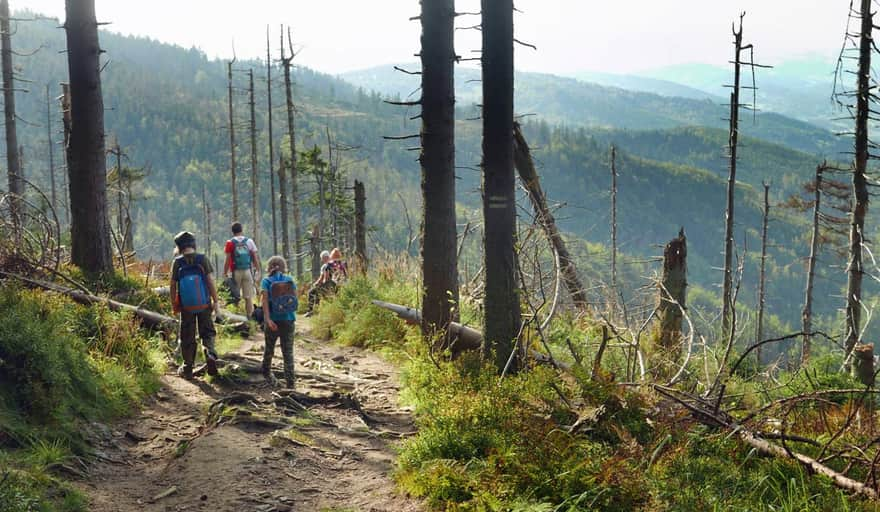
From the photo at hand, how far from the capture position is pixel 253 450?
5.41 meters

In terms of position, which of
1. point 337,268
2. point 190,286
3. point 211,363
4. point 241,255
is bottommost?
point 211,363

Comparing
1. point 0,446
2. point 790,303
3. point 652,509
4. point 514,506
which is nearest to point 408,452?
point 514,506

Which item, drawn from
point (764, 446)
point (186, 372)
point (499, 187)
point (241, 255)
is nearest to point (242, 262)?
point (241, 255)

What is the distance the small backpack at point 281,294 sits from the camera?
25.7 feet

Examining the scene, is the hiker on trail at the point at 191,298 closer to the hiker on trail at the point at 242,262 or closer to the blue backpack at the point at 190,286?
the blue backpack at the point at 190,286

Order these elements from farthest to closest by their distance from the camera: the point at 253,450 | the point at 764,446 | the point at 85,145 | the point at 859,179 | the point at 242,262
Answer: the point at 859,179 < the point at 242,262 < the point at 85,145 < the point at 253,450 < the point at 764,446

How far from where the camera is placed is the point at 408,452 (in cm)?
521

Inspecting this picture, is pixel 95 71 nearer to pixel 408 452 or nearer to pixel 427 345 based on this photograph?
pixel 427 345

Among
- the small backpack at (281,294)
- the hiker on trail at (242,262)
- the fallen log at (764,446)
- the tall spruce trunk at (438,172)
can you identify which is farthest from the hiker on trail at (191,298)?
the fallen log at (764,446)

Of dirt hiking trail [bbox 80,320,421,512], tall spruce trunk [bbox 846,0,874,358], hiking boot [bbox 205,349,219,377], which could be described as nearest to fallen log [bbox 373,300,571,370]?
dirt hiking trail [bbox 80,320,421,512]

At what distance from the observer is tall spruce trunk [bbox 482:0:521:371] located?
677 cm

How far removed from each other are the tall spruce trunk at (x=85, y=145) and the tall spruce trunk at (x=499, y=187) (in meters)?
6.75

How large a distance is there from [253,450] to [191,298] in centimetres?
304

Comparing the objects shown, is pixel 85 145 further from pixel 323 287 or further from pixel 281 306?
pixel 323 287
